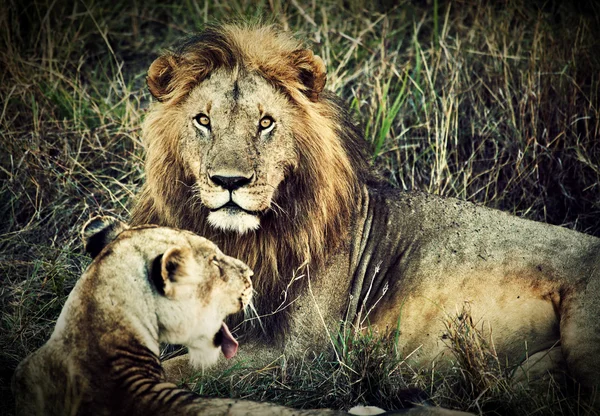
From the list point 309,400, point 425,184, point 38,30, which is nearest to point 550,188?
point 425,184

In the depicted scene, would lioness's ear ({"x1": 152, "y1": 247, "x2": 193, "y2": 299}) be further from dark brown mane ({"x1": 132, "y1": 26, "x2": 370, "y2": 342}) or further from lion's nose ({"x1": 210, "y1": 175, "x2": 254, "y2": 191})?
dark brown mane ({"x1": 132, "y1": 26, "x2": 370, "y2": 342})

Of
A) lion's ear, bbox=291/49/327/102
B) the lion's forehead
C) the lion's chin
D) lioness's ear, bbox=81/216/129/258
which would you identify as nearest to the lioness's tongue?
the lion's chin

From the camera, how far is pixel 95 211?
16.3ft

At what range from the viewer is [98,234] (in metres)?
3.21

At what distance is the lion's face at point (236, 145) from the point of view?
3.50 m

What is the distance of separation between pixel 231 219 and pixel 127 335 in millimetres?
809

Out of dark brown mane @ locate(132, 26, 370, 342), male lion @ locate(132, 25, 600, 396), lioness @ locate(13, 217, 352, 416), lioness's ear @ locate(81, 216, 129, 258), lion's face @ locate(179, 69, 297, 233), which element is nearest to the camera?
lioness @ locate(13, 217, 352, 416)

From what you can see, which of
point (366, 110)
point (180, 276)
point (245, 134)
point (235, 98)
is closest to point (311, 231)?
point (245, 134)

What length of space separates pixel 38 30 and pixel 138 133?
1522 mm

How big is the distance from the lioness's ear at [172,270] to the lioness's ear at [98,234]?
1.20ft

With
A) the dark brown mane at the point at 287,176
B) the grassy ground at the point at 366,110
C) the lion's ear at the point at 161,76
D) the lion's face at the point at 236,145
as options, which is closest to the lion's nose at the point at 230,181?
the lion's face at the point at 236,145

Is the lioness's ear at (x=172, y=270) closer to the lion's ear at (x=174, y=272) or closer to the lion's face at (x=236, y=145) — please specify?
the lion's ear at (x=174, y=272)

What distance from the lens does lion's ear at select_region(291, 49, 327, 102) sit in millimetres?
3766

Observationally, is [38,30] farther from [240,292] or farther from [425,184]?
[240,292]
